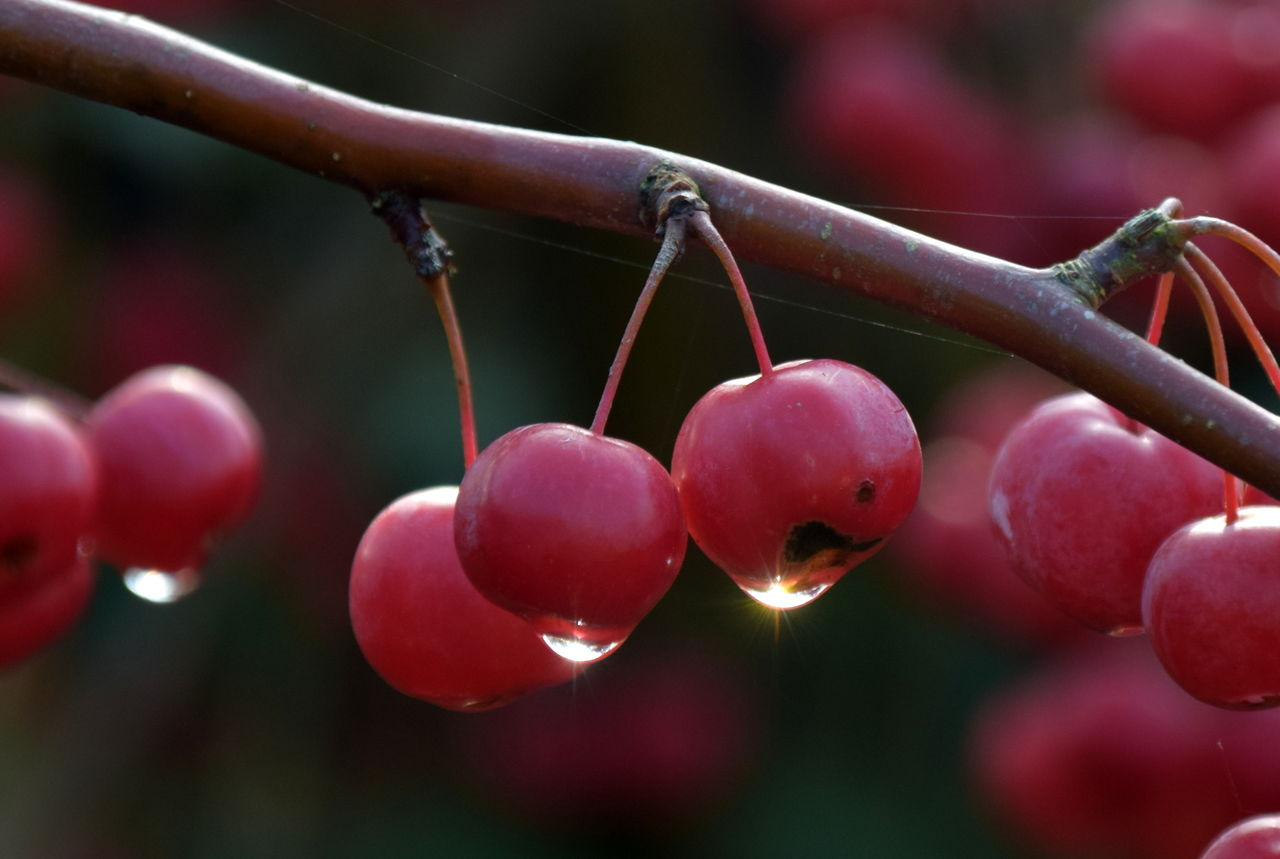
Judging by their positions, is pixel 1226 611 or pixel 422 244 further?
pixel 422 244

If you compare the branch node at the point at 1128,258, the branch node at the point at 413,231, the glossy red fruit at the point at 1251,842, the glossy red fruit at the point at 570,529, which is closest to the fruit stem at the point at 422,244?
the branch node at the point at 413,231

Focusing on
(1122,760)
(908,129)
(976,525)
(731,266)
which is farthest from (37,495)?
(908,129)

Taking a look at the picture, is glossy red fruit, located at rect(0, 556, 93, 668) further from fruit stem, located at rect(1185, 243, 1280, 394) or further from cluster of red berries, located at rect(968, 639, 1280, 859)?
cluster of red berries, located at rect(968, 639, 1280, 859)

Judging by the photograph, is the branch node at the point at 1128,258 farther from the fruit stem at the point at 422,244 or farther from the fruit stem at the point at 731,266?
the fruit stem at the point at 422,244

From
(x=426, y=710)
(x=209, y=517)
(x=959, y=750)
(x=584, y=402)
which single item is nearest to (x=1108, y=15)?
(x=584, y=402)

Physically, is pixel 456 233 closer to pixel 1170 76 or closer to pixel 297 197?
pixel 297 197

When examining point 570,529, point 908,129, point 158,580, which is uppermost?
point 908,129

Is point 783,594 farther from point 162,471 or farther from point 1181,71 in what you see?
point 1181,71
